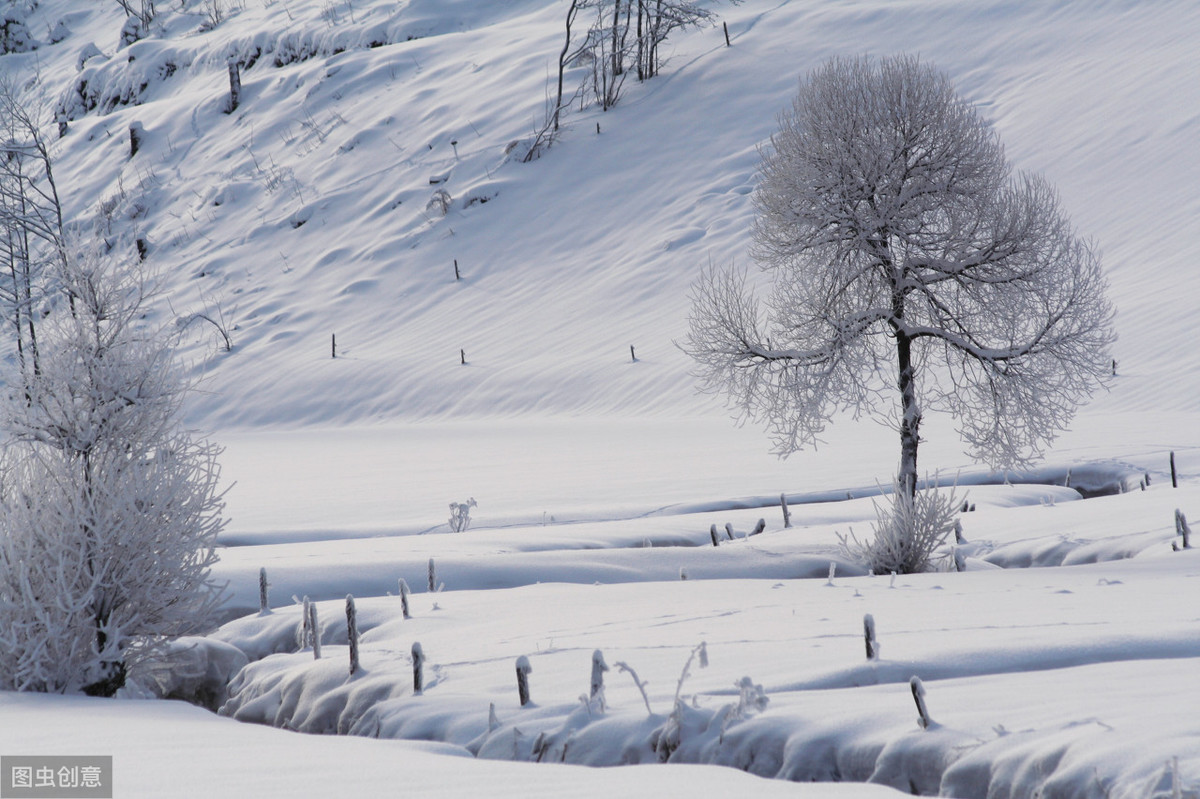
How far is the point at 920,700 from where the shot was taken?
4.20 meters

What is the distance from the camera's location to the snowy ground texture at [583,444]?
181 inches

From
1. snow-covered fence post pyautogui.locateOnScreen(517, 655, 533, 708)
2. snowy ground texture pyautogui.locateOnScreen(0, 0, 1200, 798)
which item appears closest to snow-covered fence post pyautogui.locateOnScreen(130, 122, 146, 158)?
snowy ground texture pyautogui.locateOnScreen(0, 0, 1200, 798)

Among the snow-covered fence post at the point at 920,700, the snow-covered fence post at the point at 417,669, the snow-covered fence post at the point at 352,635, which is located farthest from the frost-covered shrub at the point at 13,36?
the snow-covered fence post at the point at 920,700

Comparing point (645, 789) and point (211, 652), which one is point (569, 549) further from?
point (645, 789)

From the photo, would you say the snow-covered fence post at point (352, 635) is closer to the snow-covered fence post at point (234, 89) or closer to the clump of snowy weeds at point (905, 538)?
the clump of snowy weeds at point (905, 538)

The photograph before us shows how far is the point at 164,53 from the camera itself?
177 ft

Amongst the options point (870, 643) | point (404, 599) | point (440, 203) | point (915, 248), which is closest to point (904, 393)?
point (915, 248)

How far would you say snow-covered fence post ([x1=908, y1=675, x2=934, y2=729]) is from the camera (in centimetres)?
418

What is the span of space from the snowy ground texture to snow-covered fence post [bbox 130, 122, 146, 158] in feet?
2.47

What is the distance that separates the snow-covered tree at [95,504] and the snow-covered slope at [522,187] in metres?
17.9

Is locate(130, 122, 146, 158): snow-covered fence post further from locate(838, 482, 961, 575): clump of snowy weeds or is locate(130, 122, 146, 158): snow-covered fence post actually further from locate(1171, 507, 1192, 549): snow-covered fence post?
locate(1171, 507, 1192, 549): snow-covered fence post

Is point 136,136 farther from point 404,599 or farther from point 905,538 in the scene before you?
point 905,538

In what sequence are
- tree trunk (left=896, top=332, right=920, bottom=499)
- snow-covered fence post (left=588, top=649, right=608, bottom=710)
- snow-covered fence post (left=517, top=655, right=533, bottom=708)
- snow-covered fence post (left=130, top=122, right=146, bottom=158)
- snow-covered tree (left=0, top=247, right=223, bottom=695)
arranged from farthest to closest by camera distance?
snow-covered fence post (left=130, top=122, right=146, bottom=158), tree trunk (left=896, top=332, right=920, bottom=499), snow-covered tree (left=0, top=247, right=223, bottom=695), snow-covered fence post (left=517, top=655, right=533, bottom=708), snow-covered fence post (left=588, top=649, right=608, bottom=710)

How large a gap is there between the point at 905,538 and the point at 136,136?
45.5m
